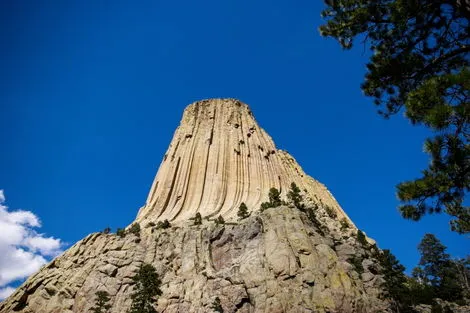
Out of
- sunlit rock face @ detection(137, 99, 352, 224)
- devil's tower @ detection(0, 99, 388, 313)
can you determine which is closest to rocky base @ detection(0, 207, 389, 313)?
devil's tower @ detection(0, 99, 388, 313)

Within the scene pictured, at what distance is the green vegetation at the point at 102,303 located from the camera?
126 ft

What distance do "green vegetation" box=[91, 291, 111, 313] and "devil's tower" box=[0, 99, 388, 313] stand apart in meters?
1.00

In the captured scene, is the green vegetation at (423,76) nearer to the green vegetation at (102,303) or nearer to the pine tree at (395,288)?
the pine tree at (395,288)

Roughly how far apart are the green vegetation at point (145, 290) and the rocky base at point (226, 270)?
0.87 meters

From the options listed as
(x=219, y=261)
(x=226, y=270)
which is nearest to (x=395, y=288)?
(x=226, y=270)

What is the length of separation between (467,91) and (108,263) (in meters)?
43.5

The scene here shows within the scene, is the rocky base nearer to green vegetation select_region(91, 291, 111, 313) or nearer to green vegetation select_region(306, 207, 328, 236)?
green vegetation select_region(306, 207, 328, 236)

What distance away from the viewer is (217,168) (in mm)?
68125

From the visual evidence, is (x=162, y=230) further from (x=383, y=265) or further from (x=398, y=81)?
(x=398, y=81)

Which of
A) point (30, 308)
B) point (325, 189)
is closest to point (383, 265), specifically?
point (30, 308)

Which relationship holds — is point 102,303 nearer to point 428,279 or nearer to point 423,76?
point 423,76

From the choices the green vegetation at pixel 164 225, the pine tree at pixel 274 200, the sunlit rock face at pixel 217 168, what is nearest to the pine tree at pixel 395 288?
the pine tree at pixel 274 200

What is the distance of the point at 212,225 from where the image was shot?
1989 inches

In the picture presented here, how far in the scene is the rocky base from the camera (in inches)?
1458
